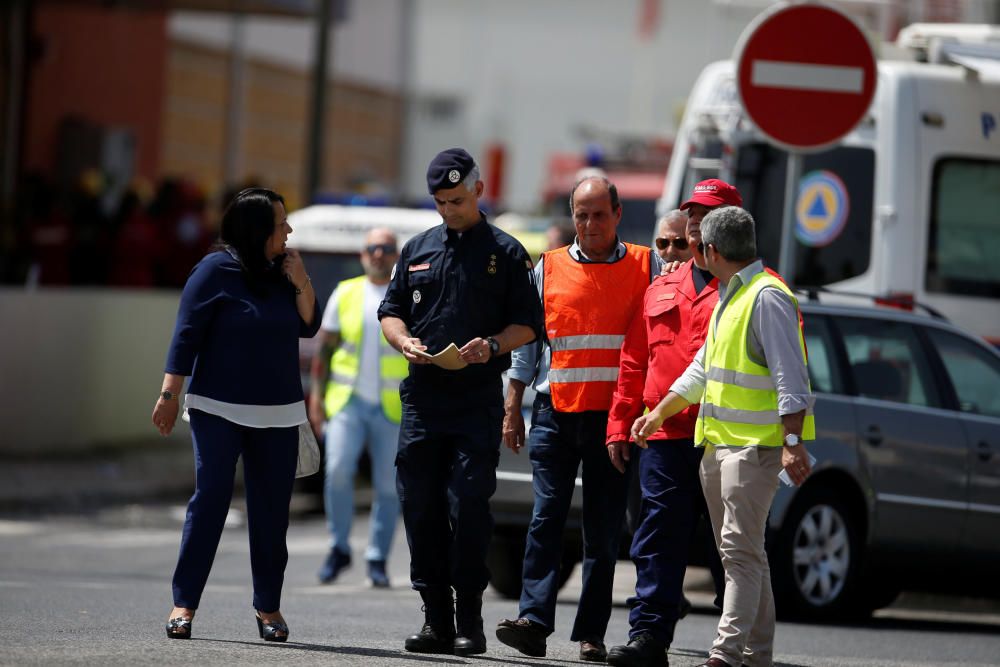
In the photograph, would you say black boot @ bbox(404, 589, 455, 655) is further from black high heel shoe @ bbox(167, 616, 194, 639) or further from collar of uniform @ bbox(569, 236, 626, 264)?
collar of uniform @ bbox(569, 236, 626, 264)

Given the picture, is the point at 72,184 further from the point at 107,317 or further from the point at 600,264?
the point at 600,264

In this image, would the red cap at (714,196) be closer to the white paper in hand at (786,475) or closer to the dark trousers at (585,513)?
the dark trousers at (585,513)

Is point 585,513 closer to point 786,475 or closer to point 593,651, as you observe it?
point 593,651

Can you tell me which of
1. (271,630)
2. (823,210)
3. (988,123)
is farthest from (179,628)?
(988,123)

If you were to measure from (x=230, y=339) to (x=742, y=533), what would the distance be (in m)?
2.09

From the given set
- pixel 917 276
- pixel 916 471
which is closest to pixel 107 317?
pixel 917 276

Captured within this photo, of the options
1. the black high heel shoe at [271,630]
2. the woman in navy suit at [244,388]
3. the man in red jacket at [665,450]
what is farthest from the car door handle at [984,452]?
the black high heel shoe at [271,630]

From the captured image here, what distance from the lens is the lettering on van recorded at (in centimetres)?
1291

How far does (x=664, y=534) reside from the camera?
300 inches

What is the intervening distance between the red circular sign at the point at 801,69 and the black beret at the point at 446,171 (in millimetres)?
2787

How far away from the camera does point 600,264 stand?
8.06 metres

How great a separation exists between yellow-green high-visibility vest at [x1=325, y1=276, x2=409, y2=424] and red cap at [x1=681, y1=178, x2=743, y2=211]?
409cm

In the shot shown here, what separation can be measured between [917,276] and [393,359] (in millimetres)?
3430

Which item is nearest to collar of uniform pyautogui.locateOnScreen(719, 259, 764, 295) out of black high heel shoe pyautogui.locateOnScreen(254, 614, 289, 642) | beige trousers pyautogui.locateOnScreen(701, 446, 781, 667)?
beige trousers pyautogui.locateOnScreen(701, 446, 781, 667)
